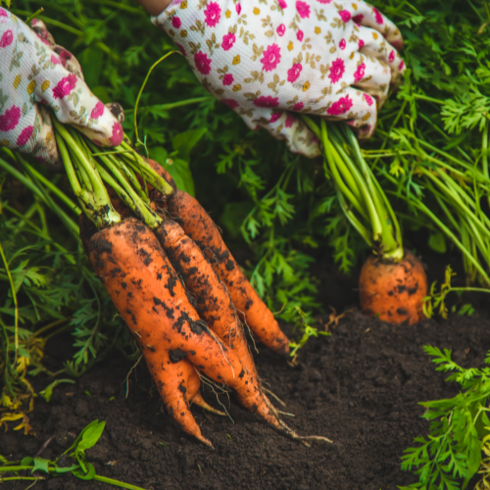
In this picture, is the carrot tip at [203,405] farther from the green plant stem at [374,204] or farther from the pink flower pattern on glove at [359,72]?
the pink flower pattern on glove at [359,72]

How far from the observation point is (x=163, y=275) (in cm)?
116

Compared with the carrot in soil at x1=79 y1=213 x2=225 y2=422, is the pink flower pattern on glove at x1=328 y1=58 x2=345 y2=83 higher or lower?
higher

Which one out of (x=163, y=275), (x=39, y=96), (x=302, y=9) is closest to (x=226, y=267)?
(x=163, y=275)

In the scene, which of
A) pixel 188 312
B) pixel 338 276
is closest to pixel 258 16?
pixel 188 312

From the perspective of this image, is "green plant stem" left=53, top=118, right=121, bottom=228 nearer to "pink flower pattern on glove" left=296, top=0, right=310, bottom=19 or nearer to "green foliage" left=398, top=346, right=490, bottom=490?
"pink flower pattern on glove" left=296, top=0, right=310, bottom=19

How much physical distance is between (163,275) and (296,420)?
56 centimetres

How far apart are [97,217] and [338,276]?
1023 mm

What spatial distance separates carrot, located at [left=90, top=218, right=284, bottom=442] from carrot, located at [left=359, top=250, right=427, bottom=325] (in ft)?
1.84

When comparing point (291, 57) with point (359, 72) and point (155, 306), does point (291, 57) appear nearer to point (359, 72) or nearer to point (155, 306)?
point (359, 72)

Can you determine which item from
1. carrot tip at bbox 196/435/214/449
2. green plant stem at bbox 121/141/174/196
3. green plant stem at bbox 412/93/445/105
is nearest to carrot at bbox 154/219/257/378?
green plant stem at bbox 121/141/174/196

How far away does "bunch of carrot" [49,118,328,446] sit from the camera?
3.70ft

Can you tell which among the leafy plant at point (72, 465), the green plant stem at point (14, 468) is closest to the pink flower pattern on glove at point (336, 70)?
the leafy plant at point (72, 465)

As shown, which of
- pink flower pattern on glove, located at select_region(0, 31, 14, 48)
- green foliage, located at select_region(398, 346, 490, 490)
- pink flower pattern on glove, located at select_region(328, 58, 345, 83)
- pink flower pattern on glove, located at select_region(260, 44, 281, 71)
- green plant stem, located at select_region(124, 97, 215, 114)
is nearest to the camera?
green foliage, located at select_region(398, 346, 490, 490)

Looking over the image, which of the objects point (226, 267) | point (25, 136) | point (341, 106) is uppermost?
point (25, 136)
